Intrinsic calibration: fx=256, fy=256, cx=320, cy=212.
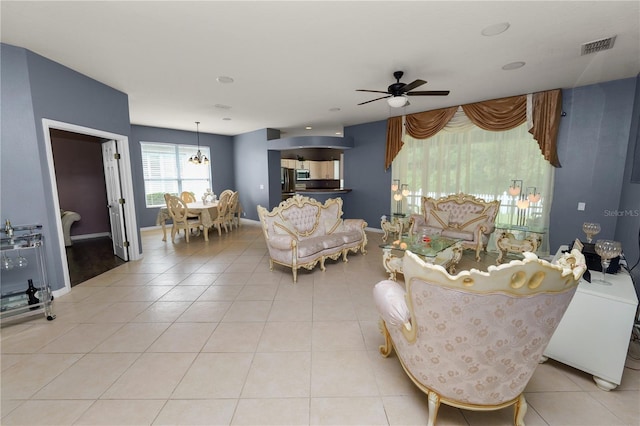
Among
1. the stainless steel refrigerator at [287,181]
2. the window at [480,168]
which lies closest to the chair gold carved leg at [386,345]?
the window at [480,168]

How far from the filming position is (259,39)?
8.59 ft

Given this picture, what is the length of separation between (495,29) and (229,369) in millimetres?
3799

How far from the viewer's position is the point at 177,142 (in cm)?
762

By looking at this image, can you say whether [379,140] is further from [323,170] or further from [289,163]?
[323,170]

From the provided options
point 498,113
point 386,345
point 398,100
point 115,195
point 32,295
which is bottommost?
point 386,345

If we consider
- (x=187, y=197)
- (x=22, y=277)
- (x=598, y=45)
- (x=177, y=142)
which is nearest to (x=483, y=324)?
(x=598, y=45)

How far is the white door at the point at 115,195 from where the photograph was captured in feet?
14.1

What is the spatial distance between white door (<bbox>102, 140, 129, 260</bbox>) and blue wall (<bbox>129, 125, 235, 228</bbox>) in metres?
1.41

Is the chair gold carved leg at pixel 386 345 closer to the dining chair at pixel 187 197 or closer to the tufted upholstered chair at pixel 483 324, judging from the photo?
the tufted upholstered chair at pixel 483 324

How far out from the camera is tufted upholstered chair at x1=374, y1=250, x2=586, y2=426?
1.12 m

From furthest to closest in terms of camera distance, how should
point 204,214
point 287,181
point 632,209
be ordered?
1. point 287,181
2. point 204,214
3. point 632,209

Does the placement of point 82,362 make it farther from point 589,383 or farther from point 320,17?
point 589,383

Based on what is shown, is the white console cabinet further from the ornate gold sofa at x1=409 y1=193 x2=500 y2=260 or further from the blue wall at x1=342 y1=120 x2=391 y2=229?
the blue wall at x1=342 y1=120 x2=391 y2=229

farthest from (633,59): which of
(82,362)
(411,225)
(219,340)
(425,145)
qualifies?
(82,362)
